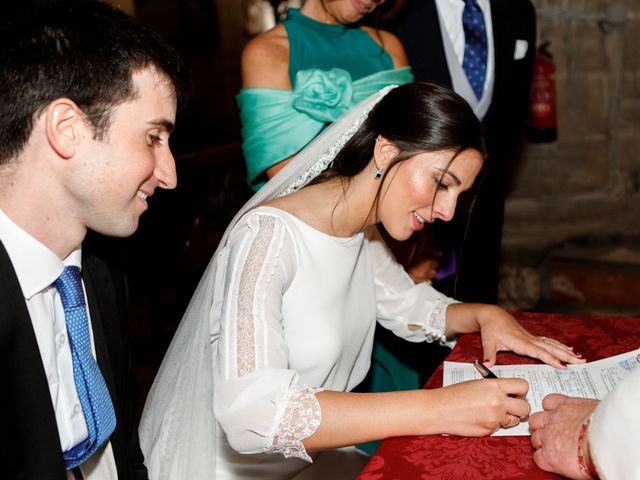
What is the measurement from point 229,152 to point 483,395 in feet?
7.84

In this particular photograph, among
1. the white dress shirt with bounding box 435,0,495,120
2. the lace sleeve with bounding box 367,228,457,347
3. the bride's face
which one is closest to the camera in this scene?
the bride's face

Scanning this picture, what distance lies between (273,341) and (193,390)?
1.42 feet

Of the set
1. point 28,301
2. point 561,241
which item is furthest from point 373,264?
point 561,241

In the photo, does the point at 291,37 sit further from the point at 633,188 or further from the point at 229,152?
the point at 633,188

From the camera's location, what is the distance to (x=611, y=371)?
1661 mm

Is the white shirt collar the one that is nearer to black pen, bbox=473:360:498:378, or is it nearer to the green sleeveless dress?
black pen, bbox=473:360:498:378

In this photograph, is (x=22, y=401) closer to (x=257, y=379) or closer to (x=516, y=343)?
(x=257, y=379)

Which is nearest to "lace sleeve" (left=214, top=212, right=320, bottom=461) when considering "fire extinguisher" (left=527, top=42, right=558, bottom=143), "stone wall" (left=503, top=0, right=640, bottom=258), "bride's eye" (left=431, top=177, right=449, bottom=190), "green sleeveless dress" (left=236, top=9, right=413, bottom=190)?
"bride's eye" (left=431, top=177, right=449, bottom=190)

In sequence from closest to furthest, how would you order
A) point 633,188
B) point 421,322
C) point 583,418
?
point 583,418
point 421,322
point 633,188

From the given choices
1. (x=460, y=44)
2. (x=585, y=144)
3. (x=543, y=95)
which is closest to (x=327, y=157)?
(x=460, y=44)

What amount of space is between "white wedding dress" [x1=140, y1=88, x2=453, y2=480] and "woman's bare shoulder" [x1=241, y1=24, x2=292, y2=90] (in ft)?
2.09

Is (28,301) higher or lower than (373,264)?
higher

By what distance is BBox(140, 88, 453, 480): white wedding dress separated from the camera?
1475 mm

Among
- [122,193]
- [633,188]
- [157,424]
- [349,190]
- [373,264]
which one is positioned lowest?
[633,188]
